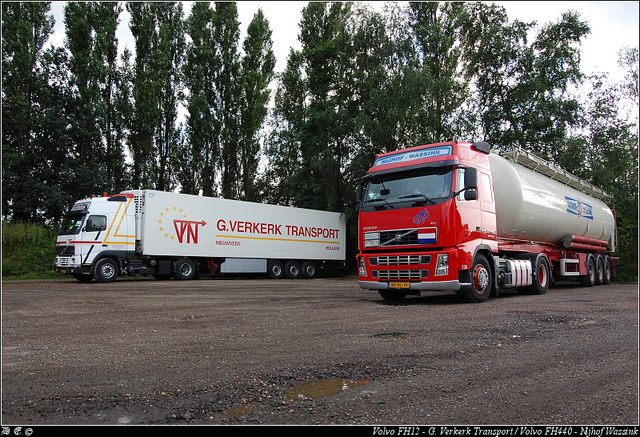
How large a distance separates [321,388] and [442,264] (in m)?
6.55

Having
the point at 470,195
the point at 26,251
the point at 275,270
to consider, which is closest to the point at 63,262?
the point at 26,251

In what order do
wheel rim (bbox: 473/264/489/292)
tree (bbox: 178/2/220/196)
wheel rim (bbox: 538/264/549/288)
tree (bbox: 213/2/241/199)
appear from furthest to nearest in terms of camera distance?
tree (bbox: 213/2/241/199), tree (bbox: 178/2/220/196), wheel rim (bbox: 538/264/549/288), wheel rim (bbox: 473/264/489/292)

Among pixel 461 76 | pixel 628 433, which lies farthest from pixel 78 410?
pixel 461 76

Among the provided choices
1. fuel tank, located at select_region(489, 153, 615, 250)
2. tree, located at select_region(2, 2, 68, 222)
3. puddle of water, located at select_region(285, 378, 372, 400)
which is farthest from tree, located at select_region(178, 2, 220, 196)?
puddle of water, located at select_region(285, 378, 372, 400)

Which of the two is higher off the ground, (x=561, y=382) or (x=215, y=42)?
(x=215, y=42)

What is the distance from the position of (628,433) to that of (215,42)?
32.9 m

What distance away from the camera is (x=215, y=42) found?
1254 inches

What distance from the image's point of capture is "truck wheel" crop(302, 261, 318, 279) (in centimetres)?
2564

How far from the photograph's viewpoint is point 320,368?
14.5ft

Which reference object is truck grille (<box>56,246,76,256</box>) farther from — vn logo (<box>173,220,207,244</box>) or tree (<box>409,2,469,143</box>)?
tree (<box>409,2,469,143</box>)

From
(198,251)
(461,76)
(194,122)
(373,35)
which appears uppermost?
(373,35)

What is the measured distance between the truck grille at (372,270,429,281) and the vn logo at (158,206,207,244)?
11.8 metres

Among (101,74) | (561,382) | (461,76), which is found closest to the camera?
(561,382)

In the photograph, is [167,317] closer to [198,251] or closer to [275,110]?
[198,251]
